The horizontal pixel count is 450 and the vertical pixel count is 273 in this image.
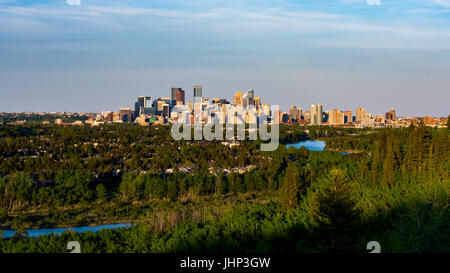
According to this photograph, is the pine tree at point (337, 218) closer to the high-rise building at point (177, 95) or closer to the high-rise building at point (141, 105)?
the high-rise building at point (177, 95)

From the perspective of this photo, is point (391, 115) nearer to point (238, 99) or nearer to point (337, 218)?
point (238, 99)

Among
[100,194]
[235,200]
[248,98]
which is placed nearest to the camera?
[100,194]

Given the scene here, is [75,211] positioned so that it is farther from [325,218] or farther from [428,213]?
[428,213]

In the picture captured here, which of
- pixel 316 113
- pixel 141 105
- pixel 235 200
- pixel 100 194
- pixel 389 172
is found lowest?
pixel 235 200

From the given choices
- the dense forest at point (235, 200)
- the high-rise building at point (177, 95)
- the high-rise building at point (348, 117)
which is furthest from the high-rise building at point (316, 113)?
the dense forest at point (235, 200)

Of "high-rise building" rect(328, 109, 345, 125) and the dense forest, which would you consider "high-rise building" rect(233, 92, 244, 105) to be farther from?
"high-rise building" rect(328, 109, 345, 125)

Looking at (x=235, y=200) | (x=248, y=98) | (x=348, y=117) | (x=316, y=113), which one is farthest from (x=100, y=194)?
(x=348, y=117)
